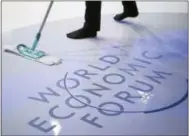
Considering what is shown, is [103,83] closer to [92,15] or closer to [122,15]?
[92,15]

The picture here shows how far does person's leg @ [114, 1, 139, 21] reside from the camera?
208 centimetres

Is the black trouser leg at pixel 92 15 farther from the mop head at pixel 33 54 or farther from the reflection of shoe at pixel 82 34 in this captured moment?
the mop head at pixel 33 54

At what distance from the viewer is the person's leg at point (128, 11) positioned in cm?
208

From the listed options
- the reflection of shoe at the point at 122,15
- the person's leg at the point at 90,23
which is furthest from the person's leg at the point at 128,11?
the person's leg at the point at 90,23

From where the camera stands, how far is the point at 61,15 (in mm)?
2229

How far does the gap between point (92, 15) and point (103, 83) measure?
57 centimetres

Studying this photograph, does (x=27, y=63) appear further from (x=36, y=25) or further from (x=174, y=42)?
(x=174, y=42)

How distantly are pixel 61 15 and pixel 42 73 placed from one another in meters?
0.77

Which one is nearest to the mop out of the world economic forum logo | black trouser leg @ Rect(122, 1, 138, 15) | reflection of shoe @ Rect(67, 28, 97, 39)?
the world economic forum logo

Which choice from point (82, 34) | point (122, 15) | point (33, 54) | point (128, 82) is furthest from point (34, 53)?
point (122, 15)

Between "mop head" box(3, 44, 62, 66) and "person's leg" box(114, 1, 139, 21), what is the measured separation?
0.64m

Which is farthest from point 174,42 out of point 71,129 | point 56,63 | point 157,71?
point 71,129

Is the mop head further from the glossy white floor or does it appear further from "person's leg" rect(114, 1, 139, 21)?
"person's leg" rect(114, 1, 139, 21)

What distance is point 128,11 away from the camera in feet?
6.93
